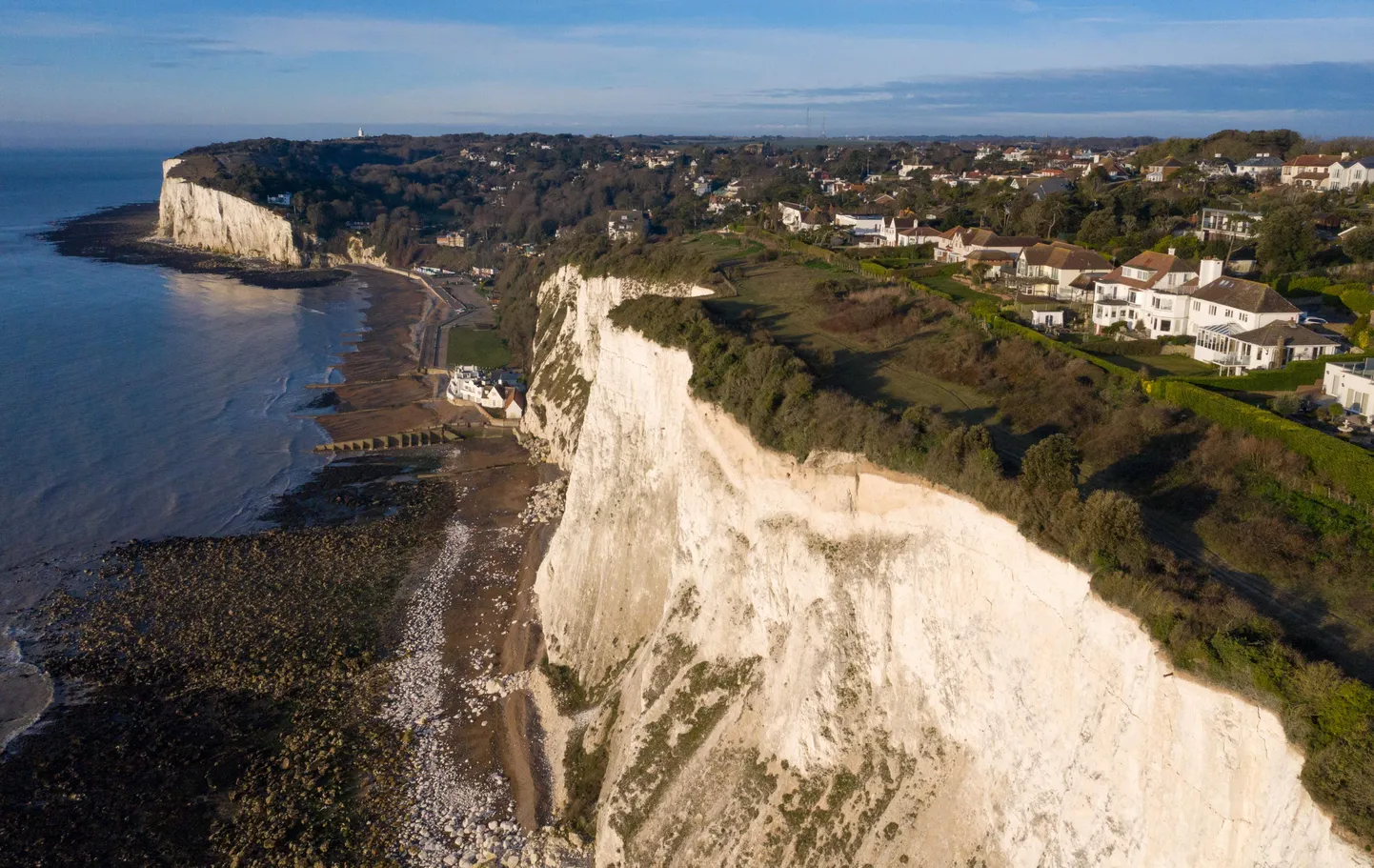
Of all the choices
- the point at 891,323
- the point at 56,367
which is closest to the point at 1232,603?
the point at 891,323

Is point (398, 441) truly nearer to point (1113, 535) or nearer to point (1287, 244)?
point (1287, 244)

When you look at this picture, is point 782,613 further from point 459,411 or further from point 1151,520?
point 459,411

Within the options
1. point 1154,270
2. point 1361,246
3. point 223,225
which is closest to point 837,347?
point 1154,270

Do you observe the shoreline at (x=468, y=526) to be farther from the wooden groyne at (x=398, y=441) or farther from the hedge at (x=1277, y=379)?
the hedge at (x=1277, y=379)

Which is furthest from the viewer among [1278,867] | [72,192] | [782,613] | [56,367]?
[72,192]

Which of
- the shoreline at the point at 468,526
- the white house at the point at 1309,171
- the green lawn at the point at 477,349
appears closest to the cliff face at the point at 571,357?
the shoreline at the point at 468,526

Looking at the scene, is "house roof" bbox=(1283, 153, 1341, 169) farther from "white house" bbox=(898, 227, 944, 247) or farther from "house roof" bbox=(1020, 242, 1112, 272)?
"house roof" bbox=(1020, 242, 1112, 272)
